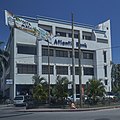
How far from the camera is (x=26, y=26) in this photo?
196ft

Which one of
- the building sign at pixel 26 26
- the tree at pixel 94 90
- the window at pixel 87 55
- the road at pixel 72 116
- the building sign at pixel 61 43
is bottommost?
the road at pixel 72 116

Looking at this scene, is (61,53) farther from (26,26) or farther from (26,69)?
(26,26)

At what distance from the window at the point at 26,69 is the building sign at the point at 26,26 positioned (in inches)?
259

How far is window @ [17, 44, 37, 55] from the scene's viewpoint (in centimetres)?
5912

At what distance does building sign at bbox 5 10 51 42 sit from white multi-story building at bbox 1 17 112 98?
2.87 ft

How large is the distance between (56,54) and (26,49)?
24.8ft

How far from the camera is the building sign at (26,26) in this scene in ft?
185

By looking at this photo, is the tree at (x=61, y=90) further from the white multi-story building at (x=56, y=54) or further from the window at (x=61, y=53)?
the window at (x=61, y=53)

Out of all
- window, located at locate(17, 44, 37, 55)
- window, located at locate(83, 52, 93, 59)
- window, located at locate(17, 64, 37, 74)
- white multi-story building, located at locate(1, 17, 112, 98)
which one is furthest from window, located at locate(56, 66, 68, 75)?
window, located at locate(17, 44, 37, 55)

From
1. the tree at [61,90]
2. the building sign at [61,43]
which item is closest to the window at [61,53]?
the building sign at [61,43]

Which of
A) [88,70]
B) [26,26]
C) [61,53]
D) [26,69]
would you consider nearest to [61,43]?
[61,53]

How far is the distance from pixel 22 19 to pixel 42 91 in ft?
78.9

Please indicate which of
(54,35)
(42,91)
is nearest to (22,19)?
(54,35)

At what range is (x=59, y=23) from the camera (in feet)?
220
